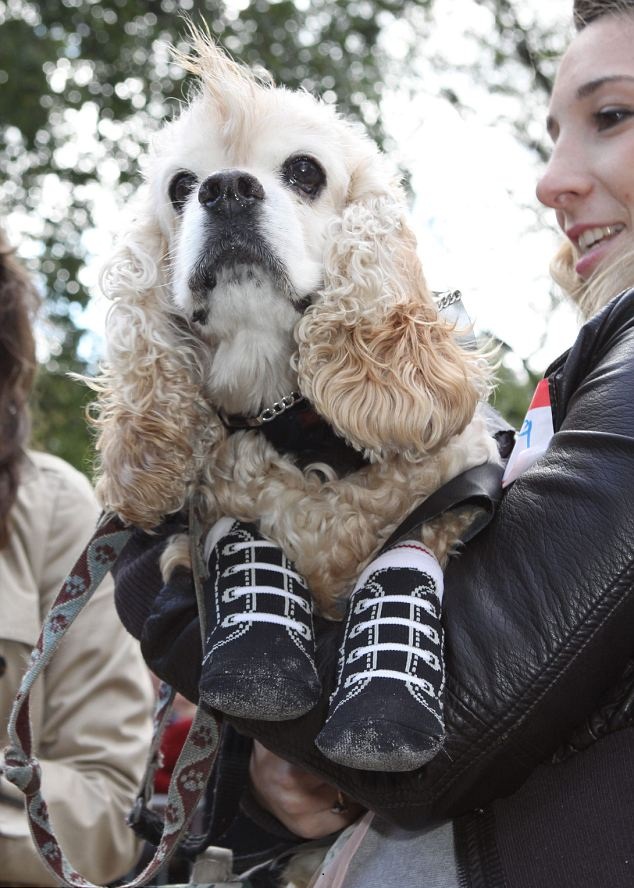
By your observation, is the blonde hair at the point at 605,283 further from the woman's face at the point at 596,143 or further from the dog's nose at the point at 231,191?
the dog's nose at the point at 231,191

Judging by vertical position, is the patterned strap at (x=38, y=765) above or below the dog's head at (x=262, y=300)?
below

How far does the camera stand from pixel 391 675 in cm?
153

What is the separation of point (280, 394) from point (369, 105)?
6.38 metres

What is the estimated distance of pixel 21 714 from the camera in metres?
1.99

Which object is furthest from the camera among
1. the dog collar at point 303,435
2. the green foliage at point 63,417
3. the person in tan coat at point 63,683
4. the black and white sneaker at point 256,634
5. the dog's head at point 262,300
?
the green foliage at point 63,417

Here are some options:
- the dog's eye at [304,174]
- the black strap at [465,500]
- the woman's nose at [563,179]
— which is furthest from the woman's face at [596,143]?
the black strap at [465,500]

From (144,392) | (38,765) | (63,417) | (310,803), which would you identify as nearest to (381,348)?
(144,392)

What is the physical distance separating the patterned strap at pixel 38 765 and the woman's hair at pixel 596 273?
114cm

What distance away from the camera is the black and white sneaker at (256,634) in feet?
5.20

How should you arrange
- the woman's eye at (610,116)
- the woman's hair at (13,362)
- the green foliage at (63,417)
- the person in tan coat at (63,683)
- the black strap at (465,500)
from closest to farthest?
the black strap at (465,500) < the woman's eye at (610,116) < the person in tan coat at (63,683) < the woman's hair at (13,362) < the green foliage at (63,417)

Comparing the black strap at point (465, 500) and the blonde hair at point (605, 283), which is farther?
the blonde hair at point (605, 283)

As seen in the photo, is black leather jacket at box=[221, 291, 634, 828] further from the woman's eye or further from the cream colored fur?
the woman's eye

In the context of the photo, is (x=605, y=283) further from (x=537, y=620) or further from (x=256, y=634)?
(x=256, y=634)

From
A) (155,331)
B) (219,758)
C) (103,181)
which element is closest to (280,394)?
(155,331)
